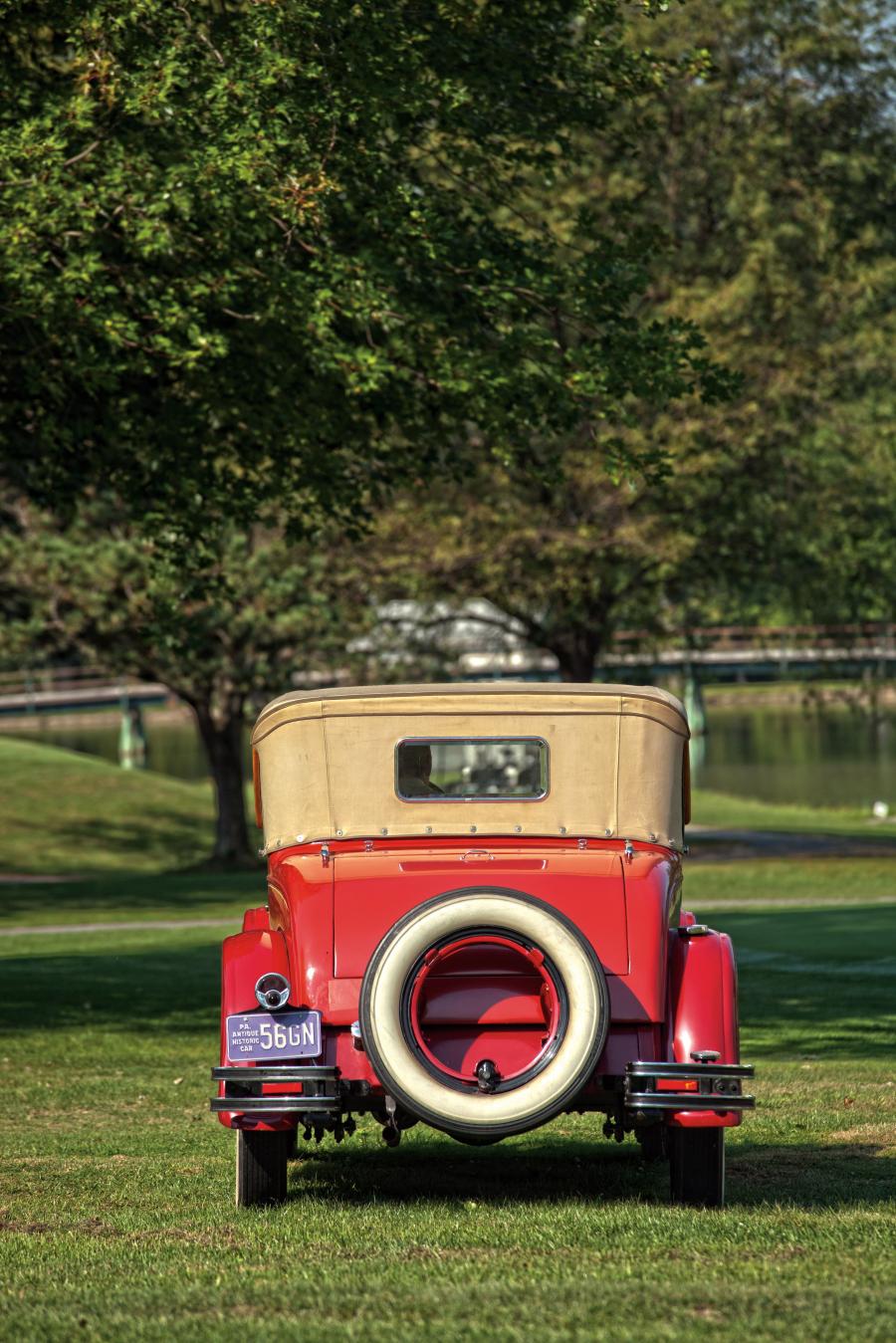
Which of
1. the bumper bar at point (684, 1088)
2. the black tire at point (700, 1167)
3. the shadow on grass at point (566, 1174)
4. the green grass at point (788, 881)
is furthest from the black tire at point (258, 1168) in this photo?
the green grass at point (788, 881)

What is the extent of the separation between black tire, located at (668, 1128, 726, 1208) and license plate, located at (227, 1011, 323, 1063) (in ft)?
4.76

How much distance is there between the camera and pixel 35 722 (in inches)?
4099

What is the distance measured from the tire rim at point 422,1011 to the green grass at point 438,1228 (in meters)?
0.53

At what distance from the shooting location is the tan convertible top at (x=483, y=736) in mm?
6984

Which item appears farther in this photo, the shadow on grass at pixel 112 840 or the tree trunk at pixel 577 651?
the shadow on grass at pixel 112 840

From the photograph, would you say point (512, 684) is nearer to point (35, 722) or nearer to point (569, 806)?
point (569, 806)

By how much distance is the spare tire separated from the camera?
20.0 feet

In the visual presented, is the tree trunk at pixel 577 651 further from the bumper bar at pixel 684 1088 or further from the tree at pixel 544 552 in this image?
the bumper bar at pixel 684 1088

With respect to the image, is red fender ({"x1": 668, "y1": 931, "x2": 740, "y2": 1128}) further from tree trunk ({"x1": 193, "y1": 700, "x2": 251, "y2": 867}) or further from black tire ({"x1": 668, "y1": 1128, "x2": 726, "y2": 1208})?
tree trunk ({"x1": 193, "y1": 700, "x2": 251, "y2": 867})

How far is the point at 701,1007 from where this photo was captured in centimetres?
654

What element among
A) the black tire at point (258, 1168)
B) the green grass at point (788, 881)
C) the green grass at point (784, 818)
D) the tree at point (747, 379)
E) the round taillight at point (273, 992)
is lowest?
the green grass at point (788, 881)

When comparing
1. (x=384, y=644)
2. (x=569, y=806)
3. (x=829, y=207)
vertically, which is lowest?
(x=569, y=806)

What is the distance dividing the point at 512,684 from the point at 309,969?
1.44m

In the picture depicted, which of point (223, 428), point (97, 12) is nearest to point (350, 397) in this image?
point (223, 428)
